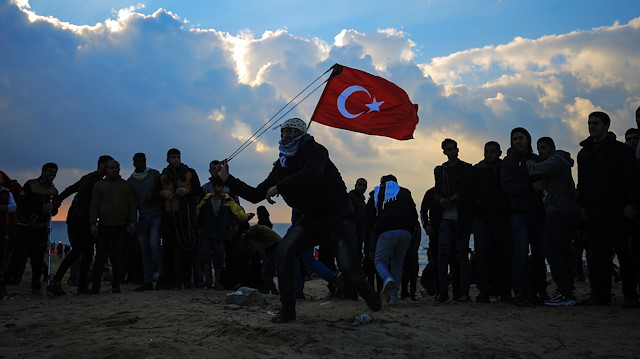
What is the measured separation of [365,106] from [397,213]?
1.73m

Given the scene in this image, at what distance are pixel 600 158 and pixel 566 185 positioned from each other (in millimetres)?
575

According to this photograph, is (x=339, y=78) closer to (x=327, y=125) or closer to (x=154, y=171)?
(x=327, y=125)

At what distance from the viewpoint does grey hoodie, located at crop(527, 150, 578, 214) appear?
21.7ft

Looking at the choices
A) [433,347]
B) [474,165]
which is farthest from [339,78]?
[433,347]

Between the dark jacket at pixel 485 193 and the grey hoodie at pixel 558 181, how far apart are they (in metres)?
0.66

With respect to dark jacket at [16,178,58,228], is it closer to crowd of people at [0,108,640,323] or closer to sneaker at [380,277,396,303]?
crowd of people at [0,108,640,323]

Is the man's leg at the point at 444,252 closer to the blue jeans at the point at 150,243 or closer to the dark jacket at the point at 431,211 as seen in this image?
the dark jacket at the point at 431,211

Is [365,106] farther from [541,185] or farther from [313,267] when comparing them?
[541,185]

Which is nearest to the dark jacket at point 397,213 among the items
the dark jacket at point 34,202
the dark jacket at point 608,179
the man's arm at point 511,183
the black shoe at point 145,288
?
the man's arm at point 511,183

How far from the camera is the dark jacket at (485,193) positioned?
731 centimetres

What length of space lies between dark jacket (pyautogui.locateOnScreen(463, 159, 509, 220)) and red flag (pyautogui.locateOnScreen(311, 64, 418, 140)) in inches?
47.9

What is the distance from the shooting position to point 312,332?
460 cm

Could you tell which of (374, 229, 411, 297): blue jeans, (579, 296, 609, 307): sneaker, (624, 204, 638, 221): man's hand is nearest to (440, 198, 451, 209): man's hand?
(374, 229, 411, 297): blue jeans

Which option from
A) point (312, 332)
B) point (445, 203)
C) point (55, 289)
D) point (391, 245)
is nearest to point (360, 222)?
point (391, 245)
